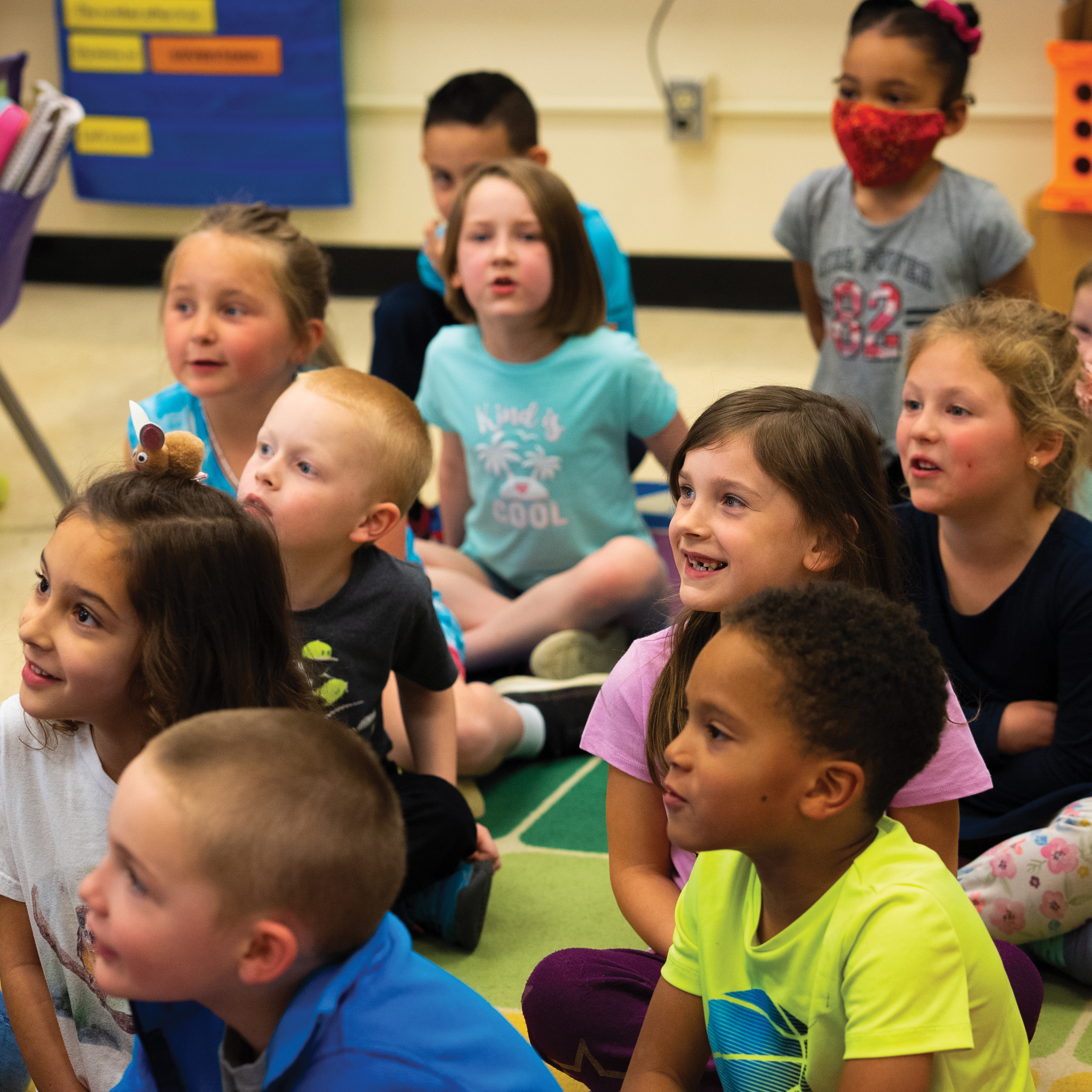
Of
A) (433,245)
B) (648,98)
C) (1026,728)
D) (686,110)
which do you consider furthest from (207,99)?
(1026,728)

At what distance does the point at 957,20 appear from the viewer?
207 centimetres

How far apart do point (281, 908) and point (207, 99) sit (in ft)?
11.6

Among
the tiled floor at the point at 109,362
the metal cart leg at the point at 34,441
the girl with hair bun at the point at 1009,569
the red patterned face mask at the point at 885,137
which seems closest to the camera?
the girl with hair bun at the point at 1009,569

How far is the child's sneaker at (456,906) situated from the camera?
4.55 feet

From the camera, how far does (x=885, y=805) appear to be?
86 cm

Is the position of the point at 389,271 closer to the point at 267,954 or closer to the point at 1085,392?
the point at 1085,392

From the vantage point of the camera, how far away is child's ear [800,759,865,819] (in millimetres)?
822

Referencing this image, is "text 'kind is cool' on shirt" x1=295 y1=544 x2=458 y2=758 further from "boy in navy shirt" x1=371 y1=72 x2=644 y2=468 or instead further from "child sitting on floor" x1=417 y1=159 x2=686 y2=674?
"boy in navy shirt" x1=371 y1=72 x2=644 y2=468

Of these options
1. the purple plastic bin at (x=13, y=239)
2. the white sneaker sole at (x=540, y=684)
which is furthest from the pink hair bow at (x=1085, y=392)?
the purple plastic bin at (x=13, y=239)

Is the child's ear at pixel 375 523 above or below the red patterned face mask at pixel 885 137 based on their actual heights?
below

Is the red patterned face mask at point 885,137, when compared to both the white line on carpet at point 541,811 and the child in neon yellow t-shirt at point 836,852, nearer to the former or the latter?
the white line on carpet at point 541,811

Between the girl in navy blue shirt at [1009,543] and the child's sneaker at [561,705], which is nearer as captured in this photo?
the girl in navy blue shirt at [1009,543]

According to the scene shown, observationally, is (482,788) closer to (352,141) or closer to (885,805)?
(885,805)

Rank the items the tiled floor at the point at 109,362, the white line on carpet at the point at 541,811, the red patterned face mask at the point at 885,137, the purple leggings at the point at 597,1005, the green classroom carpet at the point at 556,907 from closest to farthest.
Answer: the purple leggings at the point at 597,1005
the green classroom carpet at the point at 556,907
the white line on carpet at the point at 541,811
the red patterned face mask at the point at 885,137
the tiled floor at the point at 109,362
